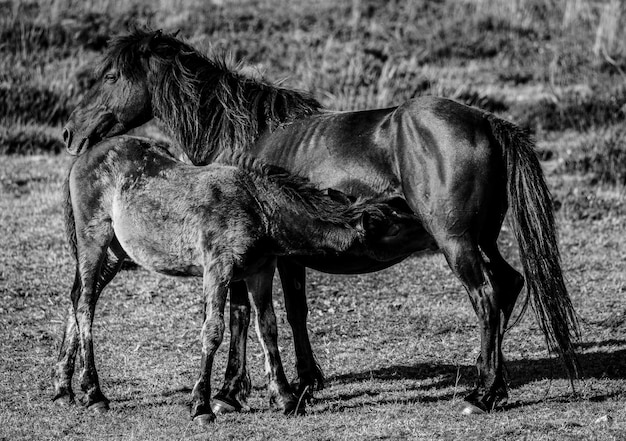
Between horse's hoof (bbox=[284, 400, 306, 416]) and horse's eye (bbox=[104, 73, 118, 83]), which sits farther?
horse's eye (bbox=[104, 73, 118, 83])

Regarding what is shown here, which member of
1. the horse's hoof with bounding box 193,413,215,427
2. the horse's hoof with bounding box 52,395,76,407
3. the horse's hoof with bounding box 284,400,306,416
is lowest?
the horse's hoof with bounding box 52,395,76,407

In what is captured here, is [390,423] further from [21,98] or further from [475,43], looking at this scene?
[475,43]

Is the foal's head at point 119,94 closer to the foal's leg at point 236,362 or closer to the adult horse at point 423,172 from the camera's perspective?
the adult horse at point 423,172

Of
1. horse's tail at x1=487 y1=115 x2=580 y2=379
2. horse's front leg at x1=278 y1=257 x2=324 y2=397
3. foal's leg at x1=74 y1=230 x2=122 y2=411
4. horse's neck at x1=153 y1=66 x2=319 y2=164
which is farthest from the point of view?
horse's neck at x1=153 y1=66 x2=319 y2=164

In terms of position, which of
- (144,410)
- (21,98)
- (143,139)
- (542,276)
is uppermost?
(143,139)

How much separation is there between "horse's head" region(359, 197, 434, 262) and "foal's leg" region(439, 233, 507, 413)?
0.21m

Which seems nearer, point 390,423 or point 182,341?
point 390,423

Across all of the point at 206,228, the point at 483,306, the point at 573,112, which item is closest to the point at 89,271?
the point at 206,228

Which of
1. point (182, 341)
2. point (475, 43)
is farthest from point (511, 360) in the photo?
point (475, 43)

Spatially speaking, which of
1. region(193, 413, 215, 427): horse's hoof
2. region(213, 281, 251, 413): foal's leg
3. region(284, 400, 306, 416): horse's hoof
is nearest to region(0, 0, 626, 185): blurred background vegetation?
region(213, 281, 251, 413): foal's leg

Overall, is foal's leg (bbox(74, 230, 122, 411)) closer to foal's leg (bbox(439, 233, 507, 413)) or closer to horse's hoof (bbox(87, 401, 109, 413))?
horse's hoof (bbox(87, 401, 109, 413))

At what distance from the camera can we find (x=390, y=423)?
6715 millimetres

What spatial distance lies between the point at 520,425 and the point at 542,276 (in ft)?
3.61

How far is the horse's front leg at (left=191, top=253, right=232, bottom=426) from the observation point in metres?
6.67
